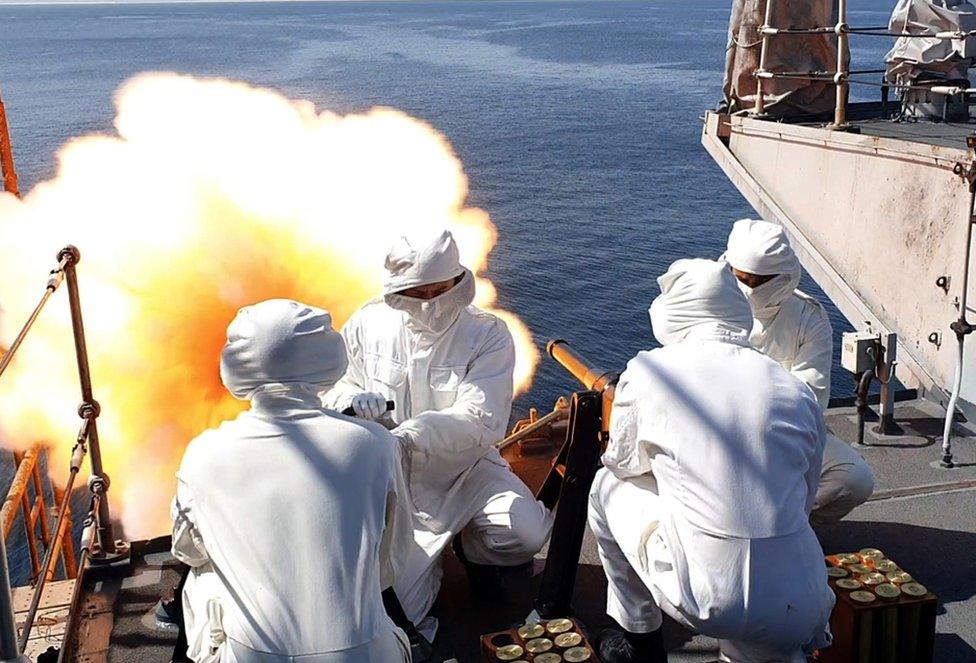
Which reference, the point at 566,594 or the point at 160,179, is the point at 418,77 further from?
the point at 566,594

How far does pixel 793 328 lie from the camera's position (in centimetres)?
503

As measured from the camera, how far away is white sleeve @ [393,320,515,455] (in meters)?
4.29

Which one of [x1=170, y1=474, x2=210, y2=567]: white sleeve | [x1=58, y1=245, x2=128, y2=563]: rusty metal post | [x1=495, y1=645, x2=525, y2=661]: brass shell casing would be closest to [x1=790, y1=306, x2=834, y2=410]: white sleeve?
[x1=495, y1=645, x2=525, y2=661]: brass shell casing

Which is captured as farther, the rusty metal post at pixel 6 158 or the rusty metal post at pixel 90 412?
the rusty metal post at pixel 6 158

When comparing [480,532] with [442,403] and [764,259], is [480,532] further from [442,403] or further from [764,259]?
[764,259]

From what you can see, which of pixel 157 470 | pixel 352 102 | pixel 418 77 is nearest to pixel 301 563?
pixel 157 470

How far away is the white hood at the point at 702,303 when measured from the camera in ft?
11.6

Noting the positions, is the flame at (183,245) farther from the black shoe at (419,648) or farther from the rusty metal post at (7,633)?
the rusty metal post at (7,633)

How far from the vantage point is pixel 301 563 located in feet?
8.89

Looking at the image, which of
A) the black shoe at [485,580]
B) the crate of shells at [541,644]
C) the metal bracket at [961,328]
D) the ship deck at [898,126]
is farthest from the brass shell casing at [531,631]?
the ship deck at [898,126]

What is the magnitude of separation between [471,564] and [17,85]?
209 ft

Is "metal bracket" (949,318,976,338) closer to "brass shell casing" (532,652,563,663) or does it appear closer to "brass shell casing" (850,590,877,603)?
"brass shell casing" (850,590,877,603)

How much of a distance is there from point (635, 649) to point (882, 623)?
89 cm

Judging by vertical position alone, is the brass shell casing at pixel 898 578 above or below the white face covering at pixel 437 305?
below
